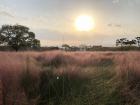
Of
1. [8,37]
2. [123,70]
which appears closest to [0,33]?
[8,37]

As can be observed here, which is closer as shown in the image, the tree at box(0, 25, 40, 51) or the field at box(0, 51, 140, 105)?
the field at box(0, 51, 140, 105)

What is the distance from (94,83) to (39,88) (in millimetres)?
1979

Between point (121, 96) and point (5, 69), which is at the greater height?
point (5, 69)

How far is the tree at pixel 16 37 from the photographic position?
4825cm

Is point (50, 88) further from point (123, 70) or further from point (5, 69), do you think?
point (123, 70)

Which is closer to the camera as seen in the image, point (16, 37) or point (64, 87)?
point (64, 87)

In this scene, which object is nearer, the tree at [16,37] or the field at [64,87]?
the field at [64,87]

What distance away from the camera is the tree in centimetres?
4825

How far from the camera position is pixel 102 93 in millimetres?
9039

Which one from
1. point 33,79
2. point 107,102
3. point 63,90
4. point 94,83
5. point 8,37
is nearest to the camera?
point 107,102

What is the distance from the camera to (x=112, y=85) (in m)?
9.66

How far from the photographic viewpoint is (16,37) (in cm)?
4909

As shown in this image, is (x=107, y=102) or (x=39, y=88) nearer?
(x=107, y=102)

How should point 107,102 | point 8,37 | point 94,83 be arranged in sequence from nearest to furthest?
point 107,102 → point 94,83 → point 8,37
